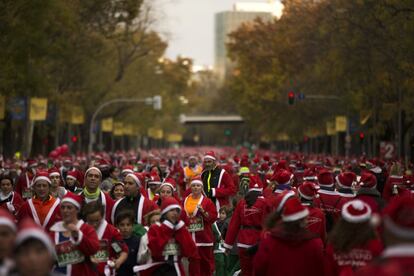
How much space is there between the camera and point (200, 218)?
14.7m

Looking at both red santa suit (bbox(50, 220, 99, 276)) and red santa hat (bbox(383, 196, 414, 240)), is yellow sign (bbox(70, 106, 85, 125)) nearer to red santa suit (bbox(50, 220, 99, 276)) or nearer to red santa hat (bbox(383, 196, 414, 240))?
red santa suit (bbox(50, 220, 99, 276))

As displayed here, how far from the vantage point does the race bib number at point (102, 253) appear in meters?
9.98

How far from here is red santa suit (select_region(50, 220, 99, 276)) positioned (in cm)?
916

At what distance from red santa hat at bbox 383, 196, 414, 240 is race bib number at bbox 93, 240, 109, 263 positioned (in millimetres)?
3891

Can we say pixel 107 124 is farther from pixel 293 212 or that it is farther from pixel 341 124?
pixel 293 212

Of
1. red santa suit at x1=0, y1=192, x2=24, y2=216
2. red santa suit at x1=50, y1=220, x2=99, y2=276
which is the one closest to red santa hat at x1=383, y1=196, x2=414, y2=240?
red santa suit at x1=50, y1=220, x2=99, y2=276

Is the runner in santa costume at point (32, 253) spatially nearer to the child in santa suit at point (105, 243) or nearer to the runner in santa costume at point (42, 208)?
the child in santa suit at point (105, 243)

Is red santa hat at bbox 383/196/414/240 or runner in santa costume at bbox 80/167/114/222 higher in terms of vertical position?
red santa hat at bbox 383/196/414/240

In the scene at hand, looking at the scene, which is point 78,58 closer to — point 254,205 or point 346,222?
point 254,205

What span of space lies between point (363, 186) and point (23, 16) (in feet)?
73.7

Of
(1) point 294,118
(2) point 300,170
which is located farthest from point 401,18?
(1) point 294,118

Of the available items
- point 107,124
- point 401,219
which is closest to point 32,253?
point 401,219

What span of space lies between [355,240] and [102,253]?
2.86 m

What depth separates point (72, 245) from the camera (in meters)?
9.23
